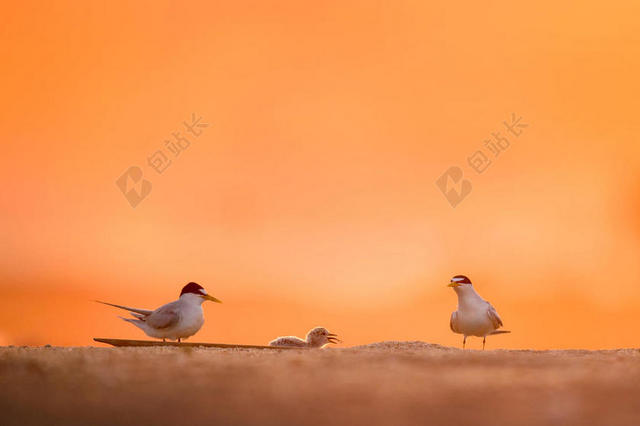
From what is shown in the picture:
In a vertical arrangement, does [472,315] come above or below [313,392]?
above

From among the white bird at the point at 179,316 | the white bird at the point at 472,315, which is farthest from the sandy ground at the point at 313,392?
the white bird at the point at 472,315

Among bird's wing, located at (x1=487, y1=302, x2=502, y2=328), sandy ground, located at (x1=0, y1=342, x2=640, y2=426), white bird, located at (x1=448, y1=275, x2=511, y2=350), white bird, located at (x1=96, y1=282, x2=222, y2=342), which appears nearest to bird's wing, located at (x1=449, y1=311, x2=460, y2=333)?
white bird, located at (x1=448, y1=275, x2=511, y2=350)

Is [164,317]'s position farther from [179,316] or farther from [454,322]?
[454,322]

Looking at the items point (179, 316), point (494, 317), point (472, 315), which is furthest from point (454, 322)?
point (179, 316)

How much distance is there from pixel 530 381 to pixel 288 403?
1.08 meters

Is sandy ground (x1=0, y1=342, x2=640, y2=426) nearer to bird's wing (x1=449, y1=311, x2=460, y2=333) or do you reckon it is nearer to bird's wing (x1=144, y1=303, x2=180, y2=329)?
bird's wing (x1=144, y1=303, x2=180, y2=329)

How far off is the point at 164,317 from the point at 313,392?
4.60 metres

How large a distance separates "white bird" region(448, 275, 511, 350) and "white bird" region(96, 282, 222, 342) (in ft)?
9.46

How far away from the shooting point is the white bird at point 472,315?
29.2 feet

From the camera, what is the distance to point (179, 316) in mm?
7523

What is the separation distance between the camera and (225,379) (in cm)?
349

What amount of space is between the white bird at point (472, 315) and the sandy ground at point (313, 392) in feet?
15.5

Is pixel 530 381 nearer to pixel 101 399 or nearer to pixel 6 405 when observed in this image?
pixel 101 399

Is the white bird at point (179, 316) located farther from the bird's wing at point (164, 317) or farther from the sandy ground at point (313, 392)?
the sandy ground at point (313, 392)
